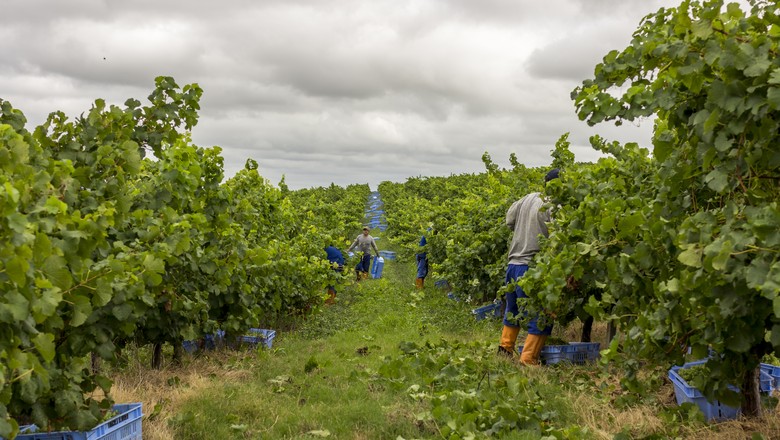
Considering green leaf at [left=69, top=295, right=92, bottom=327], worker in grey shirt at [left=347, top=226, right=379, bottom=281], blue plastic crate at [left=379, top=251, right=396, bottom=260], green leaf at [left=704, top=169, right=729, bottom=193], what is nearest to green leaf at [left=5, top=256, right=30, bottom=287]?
green leaf at [left=69, top=295, right=92, bottom=327]

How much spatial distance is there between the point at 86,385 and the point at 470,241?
835 cm

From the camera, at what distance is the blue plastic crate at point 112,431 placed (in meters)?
3.71

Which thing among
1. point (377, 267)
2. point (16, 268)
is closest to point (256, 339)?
point (16, 268)

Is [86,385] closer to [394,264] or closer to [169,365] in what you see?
[169,365]

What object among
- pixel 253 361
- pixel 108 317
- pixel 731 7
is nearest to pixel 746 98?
A: pixel 731 7

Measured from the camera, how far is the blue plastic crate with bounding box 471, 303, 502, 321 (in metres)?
10.0

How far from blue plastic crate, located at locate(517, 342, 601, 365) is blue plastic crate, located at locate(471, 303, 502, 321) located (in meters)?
2.94

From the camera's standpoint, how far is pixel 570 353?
6840 millimetres

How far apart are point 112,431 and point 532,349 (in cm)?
416

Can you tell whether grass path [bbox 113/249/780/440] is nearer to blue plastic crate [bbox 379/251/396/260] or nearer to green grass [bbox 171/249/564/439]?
green grass [bbox 171/249/564/439]

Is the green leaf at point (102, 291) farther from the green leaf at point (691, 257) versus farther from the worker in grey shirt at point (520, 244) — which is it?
the worker in grey shirt at point (520, 244)

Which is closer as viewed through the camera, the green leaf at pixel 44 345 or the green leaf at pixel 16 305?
the green leaf at pixel 16 305

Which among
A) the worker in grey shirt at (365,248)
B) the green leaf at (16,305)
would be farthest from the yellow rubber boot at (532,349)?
the worker in grey shirt at (365,248)

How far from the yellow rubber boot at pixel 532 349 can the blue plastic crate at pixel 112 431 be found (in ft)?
12.7
